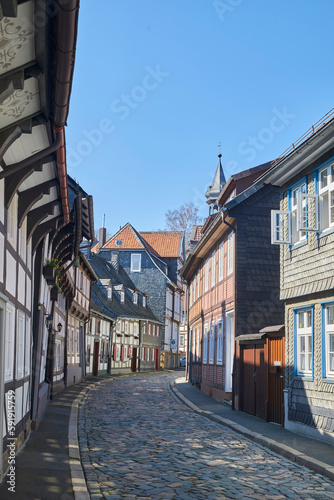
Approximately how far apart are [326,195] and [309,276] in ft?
5.70

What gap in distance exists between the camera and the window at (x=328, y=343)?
12523mm

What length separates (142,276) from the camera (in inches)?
2421

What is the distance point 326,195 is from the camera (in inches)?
517

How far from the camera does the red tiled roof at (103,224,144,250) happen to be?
60.6 m

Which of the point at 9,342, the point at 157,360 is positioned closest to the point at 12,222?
the point at 9,342

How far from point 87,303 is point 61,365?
32.3 feet

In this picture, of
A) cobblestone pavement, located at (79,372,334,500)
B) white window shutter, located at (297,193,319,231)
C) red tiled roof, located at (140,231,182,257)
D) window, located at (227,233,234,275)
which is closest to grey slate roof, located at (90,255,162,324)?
red tiled roof, located at (140,231,182,257)

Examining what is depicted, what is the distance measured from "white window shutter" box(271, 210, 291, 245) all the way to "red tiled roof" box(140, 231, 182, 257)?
4889 centimetres

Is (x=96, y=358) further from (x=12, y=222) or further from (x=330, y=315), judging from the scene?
(x=12, y=222)

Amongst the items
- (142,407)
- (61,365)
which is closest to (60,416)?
(142,407)

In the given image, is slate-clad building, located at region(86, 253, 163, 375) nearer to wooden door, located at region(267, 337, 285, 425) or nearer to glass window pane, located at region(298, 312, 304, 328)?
wooden door, located at region(267, 337, 285, 425)

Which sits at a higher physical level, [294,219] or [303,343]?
[294,219]

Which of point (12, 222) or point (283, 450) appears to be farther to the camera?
point (283, 450)

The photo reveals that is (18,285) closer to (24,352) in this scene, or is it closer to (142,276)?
(24,352)
